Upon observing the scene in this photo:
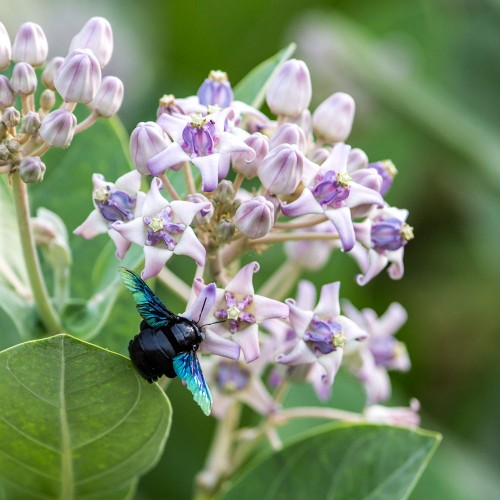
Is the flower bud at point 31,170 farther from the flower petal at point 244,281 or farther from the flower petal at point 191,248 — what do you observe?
the flower petal at point 244,281

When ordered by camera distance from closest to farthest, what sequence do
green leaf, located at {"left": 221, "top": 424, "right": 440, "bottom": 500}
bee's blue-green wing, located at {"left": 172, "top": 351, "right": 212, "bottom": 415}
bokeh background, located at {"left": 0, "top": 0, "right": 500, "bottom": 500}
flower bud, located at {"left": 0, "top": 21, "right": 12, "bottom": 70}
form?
bee's blue-green wing, located at {"left": 172, "top": 351, "right": 212, "bottom": 415} → flower bud, located at {"left": 0, "top": 21, "right": 12, "bottom": 70} → green leaf, located at {"left": 221, "top": 424, "right": 440, "bottom": 500} → bokeh background, located at {"left": 0, "top": 0, "right": 500, "bottom": 500}

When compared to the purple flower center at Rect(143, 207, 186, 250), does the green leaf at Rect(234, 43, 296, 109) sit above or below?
above

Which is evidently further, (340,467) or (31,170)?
(340,467)

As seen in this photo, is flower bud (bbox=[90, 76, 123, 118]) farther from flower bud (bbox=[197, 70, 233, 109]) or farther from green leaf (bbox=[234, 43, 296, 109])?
green leaf (bbox=[234, 43, 296, 109])

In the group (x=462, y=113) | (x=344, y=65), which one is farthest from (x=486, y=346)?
(x=344, y=65)

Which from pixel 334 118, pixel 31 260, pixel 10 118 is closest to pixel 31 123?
pixel 10 118

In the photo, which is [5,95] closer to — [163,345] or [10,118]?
[10,118]

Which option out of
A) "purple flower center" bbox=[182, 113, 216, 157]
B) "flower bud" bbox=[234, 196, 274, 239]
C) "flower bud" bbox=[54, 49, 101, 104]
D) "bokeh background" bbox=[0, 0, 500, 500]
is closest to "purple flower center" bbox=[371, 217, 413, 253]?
"flower bud" bbox=[234, 196, 274, 239]
